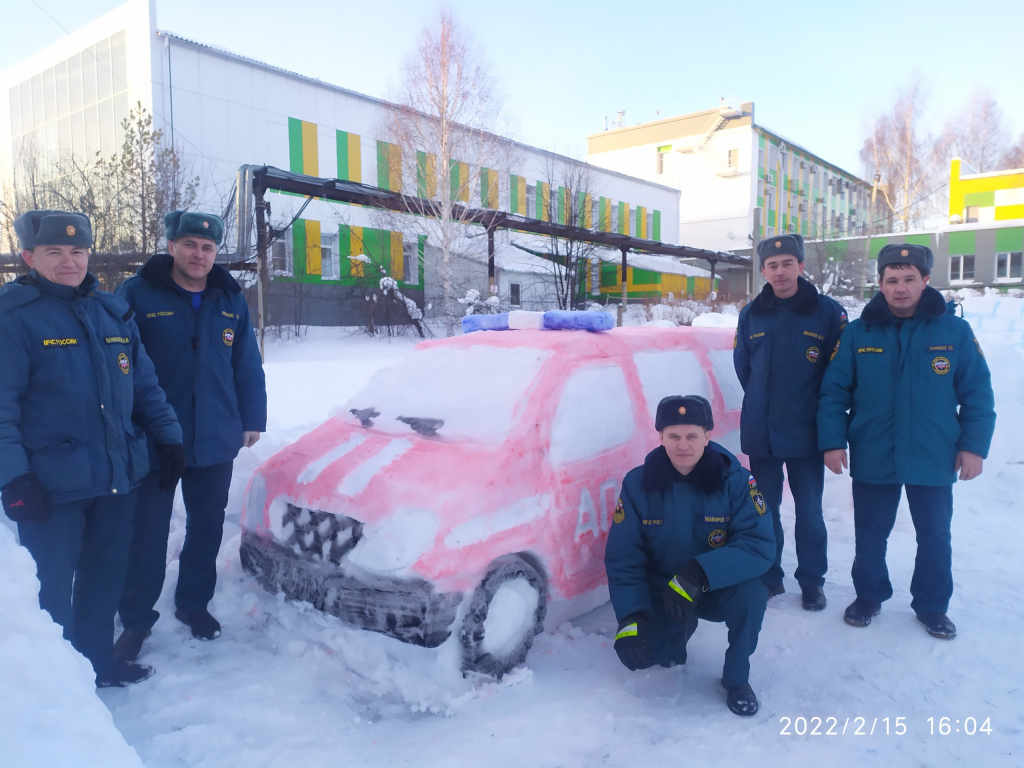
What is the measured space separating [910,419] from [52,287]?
3685 mm

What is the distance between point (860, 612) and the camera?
322 cm

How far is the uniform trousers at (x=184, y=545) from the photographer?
2912mm

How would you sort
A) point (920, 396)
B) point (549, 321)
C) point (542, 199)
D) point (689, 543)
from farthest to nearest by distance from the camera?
point (542, 199), point (549, 321), point (920, 396), point (689, 543)

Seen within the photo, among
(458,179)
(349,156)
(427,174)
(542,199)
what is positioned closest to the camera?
(427,174)

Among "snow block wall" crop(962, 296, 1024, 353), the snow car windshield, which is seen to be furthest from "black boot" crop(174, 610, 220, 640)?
"snow block wall" crop(962, 296, 1024, 353)

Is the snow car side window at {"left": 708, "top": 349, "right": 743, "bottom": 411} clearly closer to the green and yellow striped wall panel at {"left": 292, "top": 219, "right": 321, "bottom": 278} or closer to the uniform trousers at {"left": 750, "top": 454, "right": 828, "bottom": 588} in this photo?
the uniform trousers at {"left": 750, "top": 454, "right": 828, "bottom": 588}

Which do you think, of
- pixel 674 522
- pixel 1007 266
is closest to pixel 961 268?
pixel 1007 266

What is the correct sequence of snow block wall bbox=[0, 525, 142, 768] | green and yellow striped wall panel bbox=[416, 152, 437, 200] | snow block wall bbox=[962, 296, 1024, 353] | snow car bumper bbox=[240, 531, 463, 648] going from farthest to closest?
green and yellow striped wall panel bbox=[416, 152, 437, 200]
snow block wall bbox=[962, 296, 1024, 353]
snow car bumper bbox=[240, 531, 463, 648]
snow block wall bbox=[0, 525, 142, 768]

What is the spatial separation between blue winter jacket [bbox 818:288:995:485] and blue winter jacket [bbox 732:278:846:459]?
0.20 metres

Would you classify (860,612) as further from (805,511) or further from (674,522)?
(674,522)

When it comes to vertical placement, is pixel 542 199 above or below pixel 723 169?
below

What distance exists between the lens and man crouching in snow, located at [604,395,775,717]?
2584 mm
